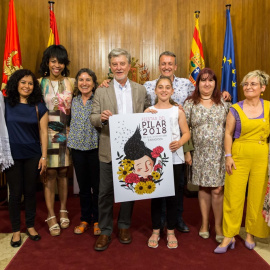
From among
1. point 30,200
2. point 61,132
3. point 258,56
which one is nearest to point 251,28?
point 258,56

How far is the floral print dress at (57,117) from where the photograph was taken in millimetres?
2611

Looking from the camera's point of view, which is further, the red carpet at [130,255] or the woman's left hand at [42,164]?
the woman's left hand at [42,164]

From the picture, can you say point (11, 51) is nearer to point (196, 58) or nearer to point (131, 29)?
point (131, 29)

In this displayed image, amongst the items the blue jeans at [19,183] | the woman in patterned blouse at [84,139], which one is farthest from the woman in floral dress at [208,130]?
the blue jeans at [19,183]

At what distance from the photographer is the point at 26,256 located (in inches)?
86.3

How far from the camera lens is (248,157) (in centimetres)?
220

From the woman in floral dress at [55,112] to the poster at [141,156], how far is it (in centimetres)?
73

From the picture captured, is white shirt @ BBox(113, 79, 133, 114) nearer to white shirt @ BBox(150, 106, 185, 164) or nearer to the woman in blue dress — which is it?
white shirt @ BBox(150, 106, 185, 164)

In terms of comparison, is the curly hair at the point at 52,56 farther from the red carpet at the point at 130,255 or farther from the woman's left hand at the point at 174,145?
the red carpet at the point at 130,255

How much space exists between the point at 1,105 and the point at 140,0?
327 cm

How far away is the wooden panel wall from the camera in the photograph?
4.34m

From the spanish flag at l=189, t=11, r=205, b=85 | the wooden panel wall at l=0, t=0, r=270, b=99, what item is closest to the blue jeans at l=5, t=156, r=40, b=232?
the wooden panel wall at l=0, t=0, r=270, b=99

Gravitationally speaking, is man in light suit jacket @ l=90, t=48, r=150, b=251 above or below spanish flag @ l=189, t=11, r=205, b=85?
below

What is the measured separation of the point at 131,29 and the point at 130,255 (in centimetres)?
361
